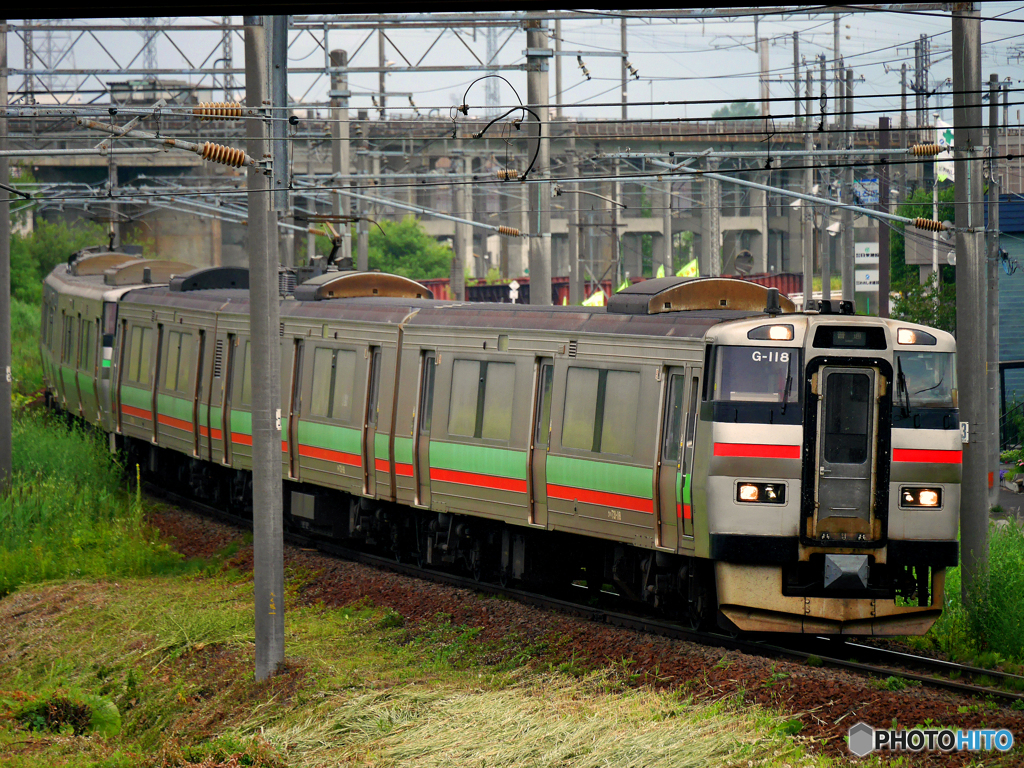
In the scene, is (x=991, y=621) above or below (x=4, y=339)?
below

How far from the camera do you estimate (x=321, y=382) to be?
16.0 metres

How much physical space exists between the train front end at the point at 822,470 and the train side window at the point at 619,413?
101cm

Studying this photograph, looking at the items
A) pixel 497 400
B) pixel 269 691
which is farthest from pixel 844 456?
pixel 269 691

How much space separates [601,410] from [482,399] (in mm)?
1799

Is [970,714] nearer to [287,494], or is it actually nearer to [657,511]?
[657,511]

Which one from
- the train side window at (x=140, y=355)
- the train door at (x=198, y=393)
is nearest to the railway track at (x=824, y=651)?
the train door at (x=198, y=393)

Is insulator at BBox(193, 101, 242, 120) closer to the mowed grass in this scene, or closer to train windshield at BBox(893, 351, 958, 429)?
the mowed grass

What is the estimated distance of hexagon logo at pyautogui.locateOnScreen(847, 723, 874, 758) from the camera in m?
8.33

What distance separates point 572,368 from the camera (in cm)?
1260

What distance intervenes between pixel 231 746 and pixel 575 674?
9.56ft

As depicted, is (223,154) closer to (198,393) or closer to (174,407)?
(198,393)

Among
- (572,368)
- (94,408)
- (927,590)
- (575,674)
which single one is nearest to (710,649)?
(575,674)

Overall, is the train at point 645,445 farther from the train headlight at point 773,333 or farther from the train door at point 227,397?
the train door at point 227,397

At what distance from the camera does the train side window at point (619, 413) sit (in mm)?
11773
